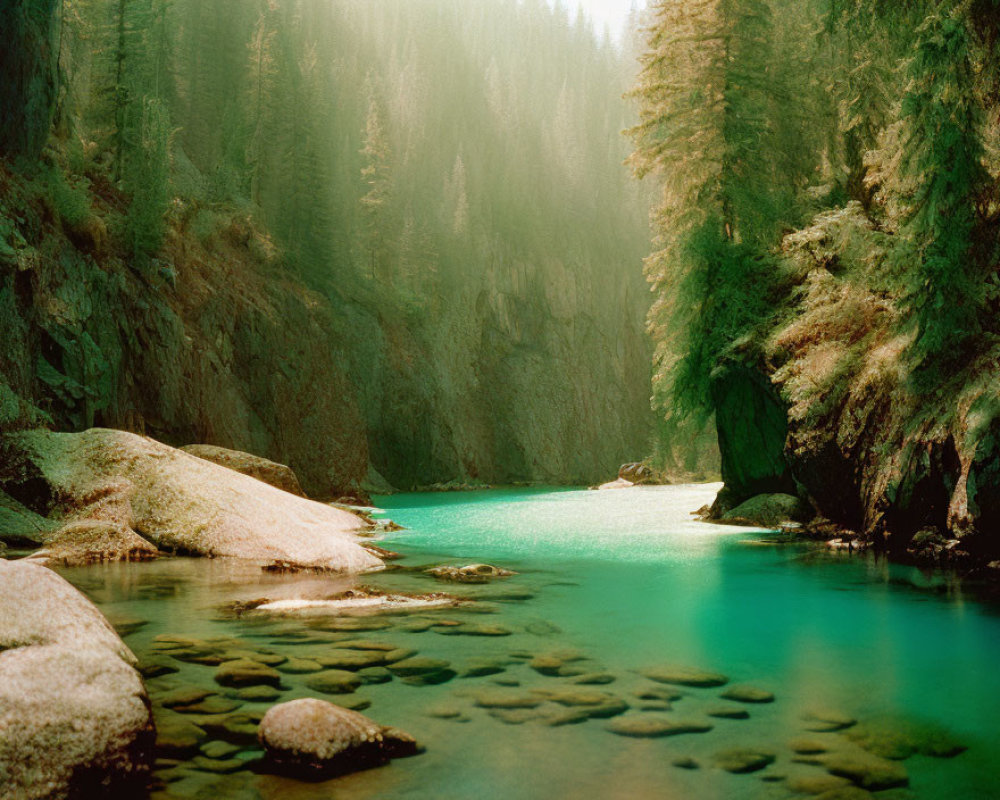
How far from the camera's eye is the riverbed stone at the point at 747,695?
6.41m

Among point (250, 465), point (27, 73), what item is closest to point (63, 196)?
point (27, 73)

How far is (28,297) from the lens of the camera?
18.8 meters

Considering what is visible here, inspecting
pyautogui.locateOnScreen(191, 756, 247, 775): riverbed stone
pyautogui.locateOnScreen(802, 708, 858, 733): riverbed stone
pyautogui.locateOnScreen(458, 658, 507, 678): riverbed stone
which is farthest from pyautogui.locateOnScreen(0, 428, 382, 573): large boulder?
pyautogui.locateOnScreen(802, 708, 858, 733): riverbed stone

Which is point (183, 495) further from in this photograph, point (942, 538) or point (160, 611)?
point (942, 538)

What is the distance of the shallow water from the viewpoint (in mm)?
4789

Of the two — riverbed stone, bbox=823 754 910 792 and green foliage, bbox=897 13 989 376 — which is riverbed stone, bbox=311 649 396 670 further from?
green foliage, bbox=897 13 989 376

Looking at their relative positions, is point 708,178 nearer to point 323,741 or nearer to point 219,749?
point 323,741

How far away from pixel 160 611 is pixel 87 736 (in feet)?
16.6

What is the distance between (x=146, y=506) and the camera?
1409 centimetres

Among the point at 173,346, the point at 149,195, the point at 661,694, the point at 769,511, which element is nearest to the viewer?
the point at 661,694

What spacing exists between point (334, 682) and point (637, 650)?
3.24 meters

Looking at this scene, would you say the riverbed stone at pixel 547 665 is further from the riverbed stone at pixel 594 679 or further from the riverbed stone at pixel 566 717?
the riverbed stone at pixel 566 717

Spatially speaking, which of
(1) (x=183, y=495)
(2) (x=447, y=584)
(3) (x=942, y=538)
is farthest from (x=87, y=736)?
(3) (x=942, y=538)

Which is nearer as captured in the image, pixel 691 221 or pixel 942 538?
pixel 942 538
